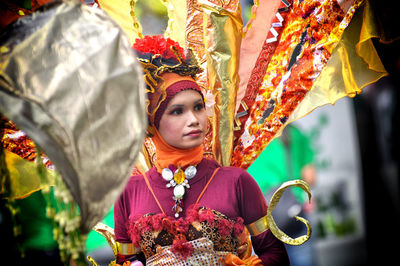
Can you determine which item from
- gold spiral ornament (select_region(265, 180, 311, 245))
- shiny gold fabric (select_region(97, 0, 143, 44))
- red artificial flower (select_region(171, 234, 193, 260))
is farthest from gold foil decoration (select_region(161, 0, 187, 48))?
red artificial flower (select_region(171, 234, 193, 260))

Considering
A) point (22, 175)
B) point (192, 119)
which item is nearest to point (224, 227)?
point (192, 119)

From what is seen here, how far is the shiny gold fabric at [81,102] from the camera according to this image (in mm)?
1027

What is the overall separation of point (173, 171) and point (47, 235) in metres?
1.37

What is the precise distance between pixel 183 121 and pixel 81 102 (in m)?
0.65

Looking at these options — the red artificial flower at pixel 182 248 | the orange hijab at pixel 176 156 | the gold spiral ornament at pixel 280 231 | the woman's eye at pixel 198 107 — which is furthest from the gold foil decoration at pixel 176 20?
the red artificial flower at pixel 182 248

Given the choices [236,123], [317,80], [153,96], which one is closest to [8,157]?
[153,96]

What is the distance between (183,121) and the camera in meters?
1.64

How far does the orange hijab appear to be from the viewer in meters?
1.69

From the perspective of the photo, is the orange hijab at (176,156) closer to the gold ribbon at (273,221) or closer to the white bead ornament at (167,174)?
the white bead ornament at (167,174)

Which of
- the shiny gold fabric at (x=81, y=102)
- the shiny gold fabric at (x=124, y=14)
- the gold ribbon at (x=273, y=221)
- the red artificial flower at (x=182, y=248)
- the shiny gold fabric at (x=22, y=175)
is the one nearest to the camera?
the shiny gold fabric at (x=81, y=102)

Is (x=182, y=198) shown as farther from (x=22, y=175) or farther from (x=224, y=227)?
(x=22, y=175)

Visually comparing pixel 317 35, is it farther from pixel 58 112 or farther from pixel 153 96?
pixel 58 112

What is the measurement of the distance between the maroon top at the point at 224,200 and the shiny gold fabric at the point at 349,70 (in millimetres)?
431

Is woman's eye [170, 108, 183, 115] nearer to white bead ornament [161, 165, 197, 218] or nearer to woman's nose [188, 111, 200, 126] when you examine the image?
woman's nose [188, 111, 200, 126]
